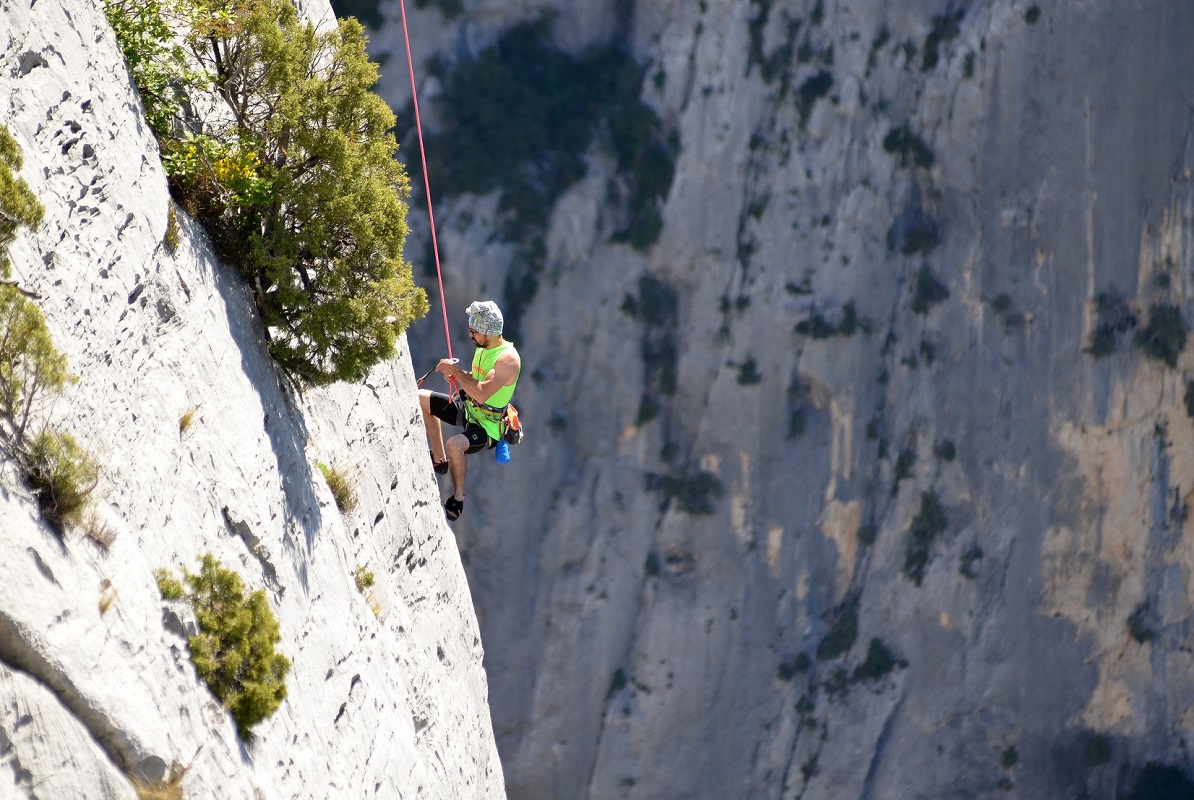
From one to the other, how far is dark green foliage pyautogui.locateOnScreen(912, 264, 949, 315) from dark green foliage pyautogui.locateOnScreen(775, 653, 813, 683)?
7.94m

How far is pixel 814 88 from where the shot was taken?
81.9ft

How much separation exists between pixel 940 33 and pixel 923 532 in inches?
414

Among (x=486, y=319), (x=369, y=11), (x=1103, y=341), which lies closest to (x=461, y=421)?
(x=486, y=319)

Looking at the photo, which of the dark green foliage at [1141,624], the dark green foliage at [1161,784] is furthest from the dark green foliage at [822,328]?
the dark green foliage at [1161,784]

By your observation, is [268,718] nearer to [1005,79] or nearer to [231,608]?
[231,608]

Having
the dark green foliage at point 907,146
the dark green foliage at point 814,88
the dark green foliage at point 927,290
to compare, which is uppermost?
the dark green foliage at point 814,88

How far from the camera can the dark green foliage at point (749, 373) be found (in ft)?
83.1

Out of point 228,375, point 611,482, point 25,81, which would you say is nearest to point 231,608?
point 228,375

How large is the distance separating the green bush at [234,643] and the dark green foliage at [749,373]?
1938cm

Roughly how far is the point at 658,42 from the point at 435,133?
504 centimetres

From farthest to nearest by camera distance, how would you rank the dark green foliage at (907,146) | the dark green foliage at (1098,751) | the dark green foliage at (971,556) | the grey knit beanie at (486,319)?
the dark green foliage at (1098,751) → the dark green foliage at (971,556) → the dark green foliage at (907,146) → the grey knit beanie at (486,319)

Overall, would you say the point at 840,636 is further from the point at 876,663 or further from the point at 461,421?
the point at 461,421

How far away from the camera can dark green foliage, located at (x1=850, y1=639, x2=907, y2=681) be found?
26.3 m

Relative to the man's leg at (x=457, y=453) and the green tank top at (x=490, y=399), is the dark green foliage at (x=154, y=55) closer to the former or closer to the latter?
the green tank top at (x=490, y=399)
